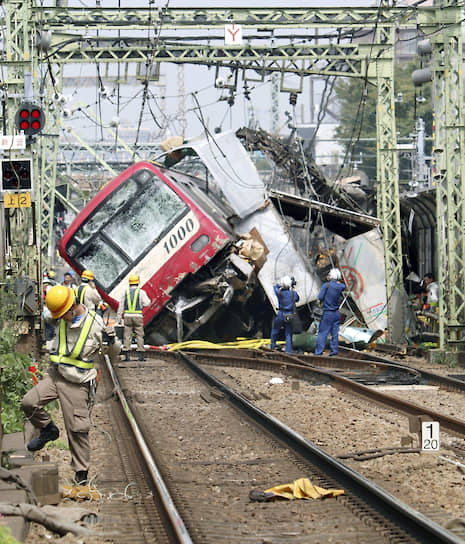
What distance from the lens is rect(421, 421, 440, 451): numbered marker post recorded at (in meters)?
8.54

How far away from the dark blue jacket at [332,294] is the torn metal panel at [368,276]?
5.29 meters

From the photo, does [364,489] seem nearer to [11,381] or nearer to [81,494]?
[81,494]

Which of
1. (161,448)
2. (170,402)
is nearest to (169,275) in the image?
(170,402)

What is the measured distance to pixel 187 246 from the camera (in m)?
21.9

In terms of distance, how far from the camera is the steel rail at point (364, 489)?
18.7 feet

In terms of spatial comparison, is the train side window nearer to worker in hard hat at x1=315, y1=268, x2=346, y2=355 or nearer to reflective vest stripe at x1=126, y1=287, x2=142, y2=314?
reflective vest stripe at x1=126, y1=287, x2=142, y2=314

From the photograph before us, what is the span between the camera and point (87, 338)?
7.54 metres

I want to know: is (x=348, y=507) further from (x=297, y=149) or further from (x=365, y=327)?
(x=297, y=149)

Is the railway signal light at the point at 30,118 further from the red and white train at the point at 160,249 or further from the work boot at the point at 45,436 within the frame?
the work boot at the point at 45,436

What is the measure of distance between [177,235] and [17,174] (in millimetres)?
7022

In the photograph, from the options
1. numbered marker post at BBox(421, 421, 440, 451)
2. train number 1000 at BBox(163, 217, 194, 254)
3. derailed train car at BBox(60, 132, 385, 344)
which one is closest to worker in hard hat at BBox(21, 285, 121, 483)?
numbered marker post at BBox(421, 421, 440, 451)

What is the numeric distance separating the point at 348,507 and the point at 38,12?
18.0 meters

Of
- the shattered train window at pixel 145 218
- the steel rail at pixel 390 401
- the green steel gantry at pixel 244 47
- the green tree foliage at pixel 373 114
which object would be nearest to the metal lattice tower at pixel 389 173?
the green steel gantry at pixel 244 47

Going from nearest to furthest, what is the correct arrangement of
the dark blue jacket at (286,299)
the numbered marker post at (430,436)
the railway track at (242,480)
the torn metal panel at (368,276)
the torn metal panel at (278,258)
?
the railway track at (242,480) < the numbered marker post at (430,436) < the dark blue jacket at (286,299) < the torn metal panel at (278,258) < the torn metal panel at (368,276)
